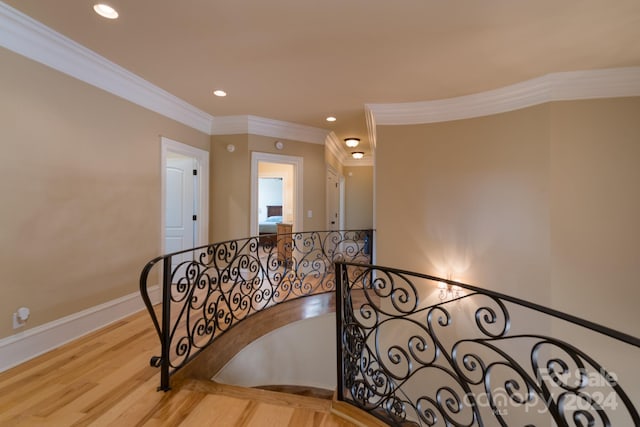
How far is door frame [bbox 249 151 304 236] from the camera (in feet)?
15.1

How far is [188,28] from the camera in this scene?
2.35 metres

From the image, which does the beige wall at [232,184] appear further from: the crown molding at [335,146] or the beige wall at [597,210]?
the beige wall at [597,210]

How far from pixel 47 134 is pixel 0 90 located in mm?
388

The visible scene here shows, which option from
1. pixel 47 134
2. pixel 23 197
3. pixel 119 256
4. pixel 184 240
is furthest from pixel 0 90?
pixel 184 240

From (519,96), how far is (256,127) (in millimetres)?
3556

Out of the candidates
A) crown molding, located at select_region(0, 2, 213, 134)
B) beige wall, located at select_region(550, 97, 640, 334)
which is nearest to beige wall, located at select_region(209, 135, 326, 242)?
crown molding, located at select_region(0, 2, 213, 134)

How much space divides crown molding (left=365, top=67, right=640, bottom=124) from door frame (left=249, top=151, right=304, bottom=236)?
1.51 meters

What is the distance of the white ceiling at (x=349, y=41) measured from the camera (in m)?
2.13

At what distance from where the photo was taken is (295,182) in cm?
511

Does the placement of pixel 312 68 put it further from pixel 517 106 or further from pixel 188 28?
pixel 517 106

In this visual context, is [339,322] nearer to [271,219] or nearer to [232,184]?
[232,184]

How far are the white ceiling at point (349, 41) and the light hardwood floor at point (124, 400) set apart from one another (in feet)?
8.73

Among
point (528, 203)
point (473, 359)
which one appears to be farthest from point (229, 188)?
point (528, 203)

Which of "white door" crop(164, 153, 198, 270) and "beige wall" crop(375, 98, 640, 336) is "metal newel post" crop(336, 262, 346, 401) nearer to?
"beige wall" crop(375, 98, 640, 336)
